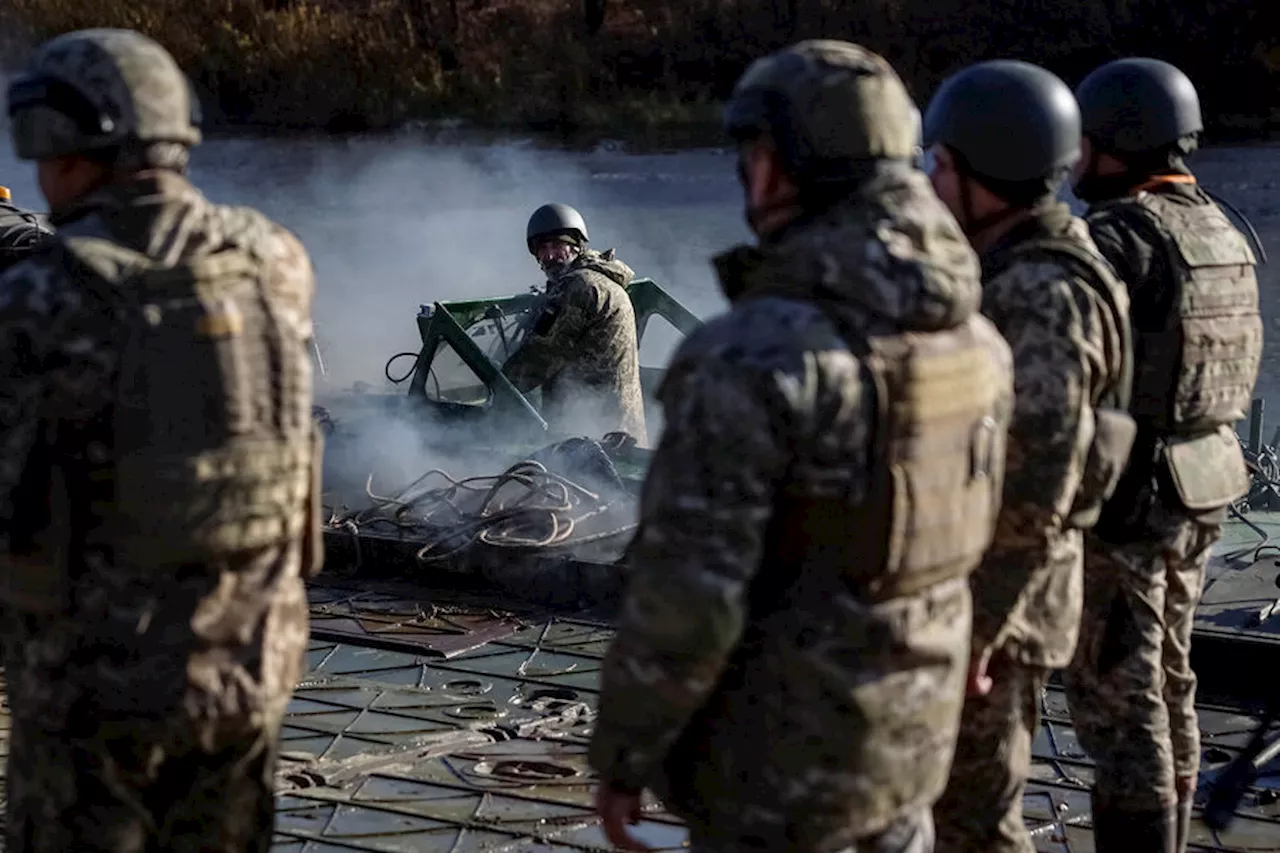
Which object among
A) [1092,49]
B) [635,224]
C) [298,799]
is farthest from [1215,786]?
[1092,49]

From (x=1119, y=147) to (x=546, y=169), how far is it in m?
21.8

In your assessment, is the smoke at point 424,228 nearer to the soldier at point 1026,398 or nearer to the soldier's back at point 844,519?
the soldier at point 1026,398

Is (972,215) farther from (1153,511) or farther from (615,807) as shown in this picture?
(615,807)

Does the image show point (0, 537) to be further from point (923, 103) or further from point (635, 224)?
point (923, 103)

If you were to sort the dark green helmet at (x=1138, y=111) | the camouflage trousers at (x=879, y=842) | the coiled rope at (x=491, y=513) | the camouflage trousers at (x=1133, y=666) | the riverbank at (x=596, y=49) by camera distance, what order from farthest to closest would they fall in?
the riverbank at (x=596, y=49) < the coiled rope at (x=491, y=513) < the dark green helmet at (x=1138, y=111) < the camouflage trousers at (x=1133, y=666) < the camouflage trousers at (x=879, y=842)

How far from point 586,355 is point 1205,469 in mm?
4410

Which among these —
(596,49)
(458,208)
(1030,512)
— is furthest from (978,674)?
(596,49)

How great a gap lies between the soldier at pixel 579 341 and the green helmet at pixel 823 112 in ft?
17.3

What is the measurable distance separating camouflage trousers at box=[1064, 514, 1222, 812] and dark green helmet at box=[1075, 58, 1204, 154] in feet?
3.42

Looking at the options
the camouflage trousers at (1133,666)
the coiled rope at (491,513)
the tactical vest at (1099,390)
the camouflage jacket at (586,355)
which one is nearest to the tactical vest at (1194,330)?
the camouflage trousers at (1133,666)

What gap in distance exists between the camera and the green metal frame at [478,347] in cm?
875

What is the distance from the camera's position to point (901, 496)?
2969mm

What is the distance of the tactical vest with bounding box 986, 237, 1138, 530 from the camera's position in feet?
12.7

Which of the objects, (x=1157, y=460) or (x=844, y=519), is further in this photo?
(x=1157, y=460)
